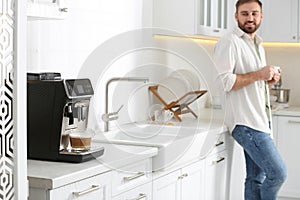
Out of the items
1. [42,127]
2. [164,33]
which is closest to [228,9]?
[164,33]

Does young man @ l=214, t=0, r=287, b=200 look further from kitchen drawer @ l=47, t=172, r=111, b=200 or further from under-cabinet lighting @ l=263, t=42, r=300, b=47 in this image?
under-cabinet lighting @ l=263, t=42, r=300, b=47

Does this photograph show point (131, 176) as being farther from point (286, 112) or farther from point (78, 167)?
point (286, 112)

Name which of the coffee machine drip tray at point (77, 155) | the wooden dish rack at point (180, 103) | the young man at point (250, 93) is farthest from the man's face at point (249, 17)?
the coffee machine drip tray at point (77, 155)

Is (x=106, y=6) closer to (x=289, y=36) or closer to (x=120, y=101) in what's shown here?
(x=120, y=101)

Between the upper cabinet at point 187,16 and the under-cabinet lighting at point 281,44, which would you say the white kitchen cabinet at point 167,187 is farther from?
the under-cabinet lighting at point 281,44

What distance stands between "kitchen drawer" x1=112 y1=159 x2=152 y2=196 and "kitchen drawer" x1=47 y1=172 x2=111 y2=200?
0.06 m

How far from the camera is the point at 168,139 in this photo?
11.0 feet

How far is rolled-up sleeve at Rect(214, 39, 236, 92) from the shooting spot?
146 inches

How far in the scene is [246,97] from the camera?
3771 millimetres

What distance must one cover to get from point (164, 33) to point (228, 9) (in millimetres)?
668

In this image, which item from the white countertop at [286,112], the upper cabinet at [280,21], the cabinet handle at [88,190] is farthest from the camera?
the upper cabinet at [280,21]

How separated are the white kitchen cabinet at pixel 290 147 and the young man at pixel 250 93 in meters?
1.06

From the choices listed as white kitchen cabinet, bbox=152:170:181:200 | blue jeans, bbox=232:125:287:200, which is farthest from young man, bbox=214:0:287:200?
white kitchen cabinet, bbox=152:170:181:200

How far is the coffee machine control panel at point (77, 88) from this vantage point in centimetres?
251
